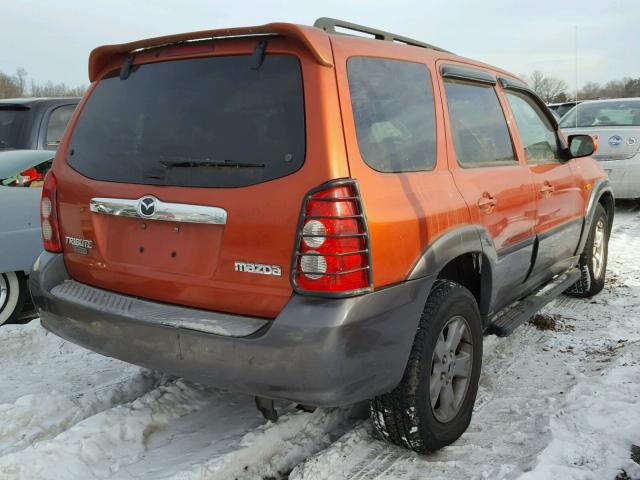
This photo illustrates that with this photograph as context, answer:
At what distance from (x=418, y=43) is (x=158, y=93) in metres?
1.38

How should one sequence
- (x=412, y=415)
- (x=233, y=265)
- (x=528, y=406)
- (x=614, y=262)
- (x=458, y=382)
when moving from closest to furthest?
(x=233, y=265) → (x=412, y=415) → (x=458, y=382) → (x=528, y=406) → (x=614, y=262)

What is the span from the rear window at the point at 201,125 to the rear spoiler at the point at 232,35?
0.09 m

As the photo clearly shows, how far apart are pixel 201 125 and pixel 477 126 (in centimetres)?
161

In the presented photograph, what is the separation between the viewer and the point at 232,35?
2.38 meters

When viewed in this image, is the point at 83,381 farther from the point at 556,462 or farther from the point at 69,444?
the point at 556,462

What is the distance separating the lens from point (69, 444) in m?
2.59

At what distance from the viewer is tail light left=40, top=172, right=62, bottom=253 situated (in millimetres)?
2850

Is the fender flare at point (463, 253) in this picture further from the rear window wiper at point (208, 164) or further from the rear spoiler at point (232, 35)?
the rear spoiler at point (232, 35)

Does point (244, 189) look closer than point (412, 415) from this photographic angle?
Yes

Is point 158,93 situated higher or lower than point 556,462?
higher

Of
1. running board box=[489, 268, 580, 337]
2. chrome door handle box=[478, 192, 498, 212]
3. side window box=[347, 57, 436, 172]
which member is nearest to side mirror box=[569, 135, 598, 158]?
running board box=[489, 268, 580, 337]

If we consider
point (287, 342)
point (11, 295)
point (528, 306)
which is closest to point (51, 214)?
point (287, 342)

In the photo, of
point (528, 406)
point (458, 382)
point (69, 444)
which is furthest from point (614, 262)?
point (69, 444)

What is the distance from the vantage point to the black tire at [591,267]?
4.98 m
